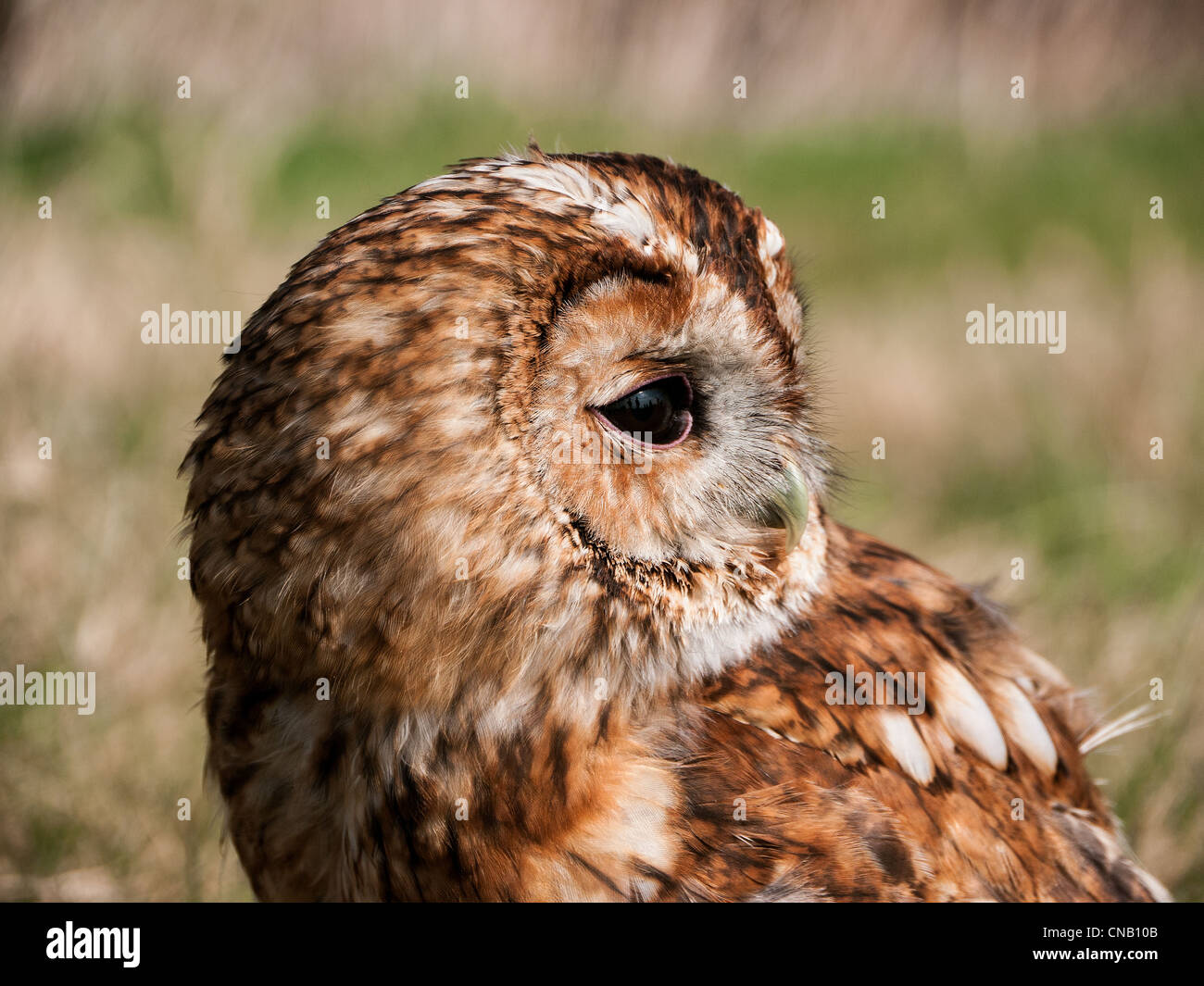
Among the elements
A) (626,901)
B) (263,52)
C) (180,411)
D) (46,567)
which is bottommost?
(626,901)

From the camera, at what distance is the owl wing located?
168cm

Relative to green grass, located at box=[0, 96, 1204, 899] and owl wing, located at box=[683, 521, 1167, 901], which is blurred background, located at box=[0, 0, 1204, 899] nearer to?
green grass, located at box=[0, 96, 1204, 899]

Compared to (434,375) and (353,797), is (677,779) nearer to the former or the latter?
(353,797)

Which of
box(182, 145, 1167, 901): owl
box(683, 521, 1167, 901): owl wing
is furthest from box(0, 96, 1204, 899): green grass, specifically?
box(182, 145, 1167, 901): owl

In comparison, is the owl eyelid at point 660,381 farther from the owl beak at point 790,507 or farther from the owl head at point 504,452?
the owl beak at point 790,507

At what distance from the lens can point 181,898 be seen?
2596 millimetres

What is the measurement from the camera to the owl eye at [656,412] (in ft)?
5.48

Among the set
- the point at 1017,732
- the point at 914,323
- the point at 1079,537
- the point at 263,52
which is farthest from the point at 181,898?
the point at 914,323

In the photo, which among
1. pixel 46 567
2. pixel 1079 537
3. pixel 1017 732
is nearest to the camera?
pixel 1017 732

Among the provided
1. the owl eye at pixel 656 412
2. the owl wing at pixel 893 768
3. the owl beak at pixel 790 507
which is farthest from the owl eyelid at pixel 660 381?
the owl wing at pixel 893 768

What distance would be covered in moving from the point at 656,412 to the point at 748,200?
479 cm

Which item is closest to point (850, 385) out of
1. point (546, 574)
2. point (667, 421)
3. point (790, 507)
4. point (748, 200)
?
point (748, 200)

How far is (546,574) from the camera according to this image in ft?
5.42

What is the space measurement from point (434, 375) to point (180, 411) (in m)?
2.91
